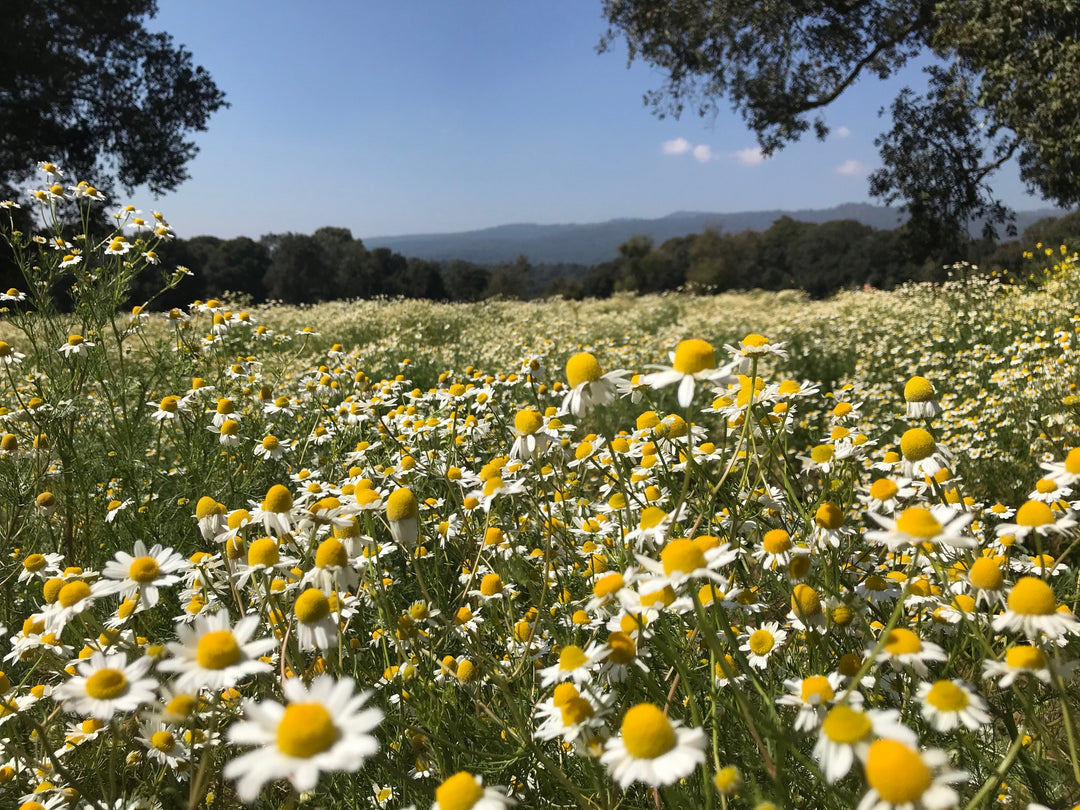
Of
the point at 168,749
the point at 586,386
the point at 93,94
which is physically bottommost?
the point at 168,749

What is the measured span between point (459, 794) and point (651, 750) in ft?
0.95

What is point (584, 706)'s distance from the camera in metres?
1.22

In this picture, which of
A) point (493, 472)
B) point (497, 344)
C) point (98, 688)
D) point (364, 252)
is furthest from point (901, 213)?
point (364, 252)

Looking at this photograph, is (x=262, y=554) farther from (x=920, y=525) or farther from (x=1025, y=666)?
(x=1025, y=666)

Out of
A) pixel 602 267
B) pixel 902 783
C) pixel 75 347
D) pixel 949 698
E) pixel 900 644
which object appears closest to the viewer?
pixel 902 783

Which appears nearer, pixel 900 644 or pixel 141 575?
pixel 900 644

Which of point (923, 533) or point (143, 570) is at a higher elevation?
point (923, 533)

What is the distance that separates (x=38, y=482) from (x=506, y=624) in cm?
214

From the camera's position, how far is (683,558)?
1.16 m

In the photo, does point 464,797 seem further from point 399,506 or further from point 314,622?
point 399,506

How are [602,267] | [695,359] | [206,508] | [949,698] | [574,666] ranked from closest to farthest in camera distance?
[949,698] → [574,666] → [695,359] → [206,508] → [602,267]

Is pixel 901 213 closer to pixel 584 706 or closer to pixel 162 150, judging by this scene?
pixel 584 706

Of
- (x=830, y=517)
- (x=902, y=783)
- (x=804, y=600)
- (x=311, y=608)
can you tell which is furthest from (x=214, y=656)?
(x=830, y=517)

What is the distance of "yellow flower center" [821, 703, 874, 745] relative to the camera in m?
0.88
